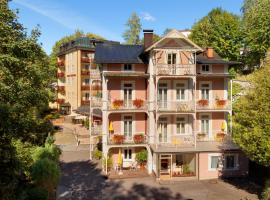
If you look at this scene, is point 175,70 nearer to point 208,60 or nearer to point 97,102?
point 208,60

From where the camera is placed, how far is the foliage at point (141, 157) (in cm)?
3158

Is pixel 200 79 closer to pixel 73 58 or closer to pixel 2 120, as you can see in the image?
pixel 2 120

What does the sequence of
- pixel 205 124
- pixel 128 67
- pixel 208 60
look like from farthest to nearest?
pixel 205 124 → pixel 208 60 → pixel 128 67

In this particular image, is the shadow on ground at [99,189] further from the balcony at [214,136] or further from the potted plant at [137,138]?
the balcony at [214,136]

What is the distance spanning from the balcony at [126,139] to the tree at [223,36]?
33.3 meters

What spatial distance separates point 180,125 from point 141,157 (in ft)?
16.5

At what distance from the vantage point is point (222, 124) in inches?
1291

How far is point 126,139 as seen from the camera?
103ft

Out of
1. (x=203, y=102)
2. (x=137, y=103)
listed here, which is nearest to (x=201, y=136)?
(x=203, y=102)

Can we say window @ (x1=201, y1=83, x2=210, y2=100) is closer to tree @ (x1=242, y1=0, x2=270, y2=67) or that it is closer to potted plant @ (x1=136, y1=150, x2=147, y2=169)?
potted plant @ (x1=136, y1=150, x2=147, y2=169)

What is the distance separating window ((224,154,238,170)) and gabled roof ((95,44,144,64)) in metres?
12.5

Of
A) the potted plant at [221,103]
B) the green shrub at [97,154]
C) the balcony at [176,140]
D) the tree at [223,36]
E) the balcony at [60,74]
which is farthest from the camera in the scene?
the balcony at [60,74]

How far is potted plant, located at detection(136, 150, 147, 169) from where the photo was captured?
3159 cm

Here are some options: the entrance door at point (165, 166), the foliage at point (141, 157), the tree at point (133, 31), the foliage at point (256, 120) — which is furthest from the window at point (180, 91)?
the tree at point (133, 31)
